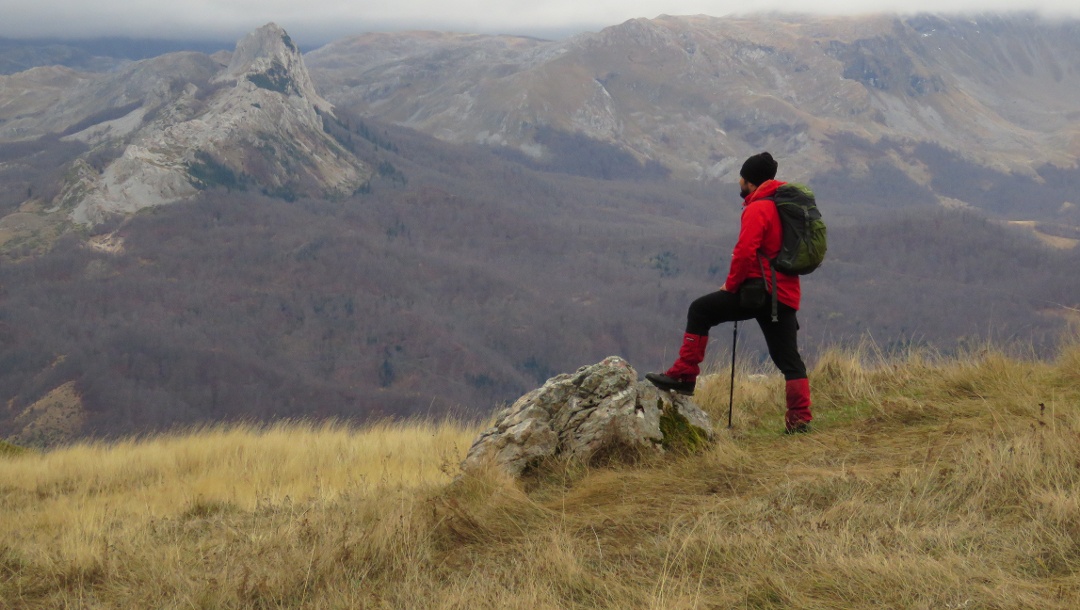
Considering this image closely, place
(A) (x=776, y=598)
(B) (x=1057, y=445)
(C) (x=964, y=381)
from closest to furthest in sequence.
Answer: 1. (A) (x=776, y=598)
2. (B) (x=1057, y=445)
3. (C) (x=964, y=381)

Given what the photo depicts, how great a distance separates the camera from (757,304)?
6.94 m

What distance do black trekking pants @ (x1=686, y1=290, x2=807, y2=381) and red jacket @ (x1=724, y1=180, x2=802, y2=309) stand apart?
116 millimetres

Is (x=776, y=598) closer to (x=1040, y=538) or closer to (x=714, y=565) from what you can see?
(x=714, y=565)

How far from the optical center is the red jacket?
6.89 m

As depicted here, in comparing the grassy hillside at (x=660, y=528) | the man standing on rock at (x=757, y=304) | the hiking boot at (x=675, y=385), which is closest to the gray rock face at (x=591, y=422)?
the hiking boot at (x=675, y=385)

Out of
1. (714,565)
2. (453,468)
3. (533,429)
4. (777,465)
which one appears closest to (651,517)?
(714,565)

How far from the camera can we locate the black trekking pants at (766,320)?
23.4 ft

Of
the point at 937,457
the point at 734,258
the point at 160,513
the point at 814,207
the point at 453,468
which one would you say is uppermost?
the point at 814,207

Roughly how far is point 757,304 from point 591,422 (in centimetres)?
173

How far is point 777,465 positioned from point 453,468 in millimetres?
2747

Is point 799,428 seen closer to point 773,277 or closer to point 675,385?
point 675,385

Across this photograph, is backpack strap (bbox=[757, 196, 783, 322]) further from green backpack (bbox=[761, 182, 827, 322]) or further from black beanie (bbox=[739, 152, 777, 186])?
black beanie (bbox=[739, 152, 777, 186])

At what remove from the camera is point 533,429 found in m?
6.75

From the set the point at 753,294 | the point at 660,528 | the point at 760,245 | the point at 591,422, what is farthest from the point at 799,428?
the point at 660,528
